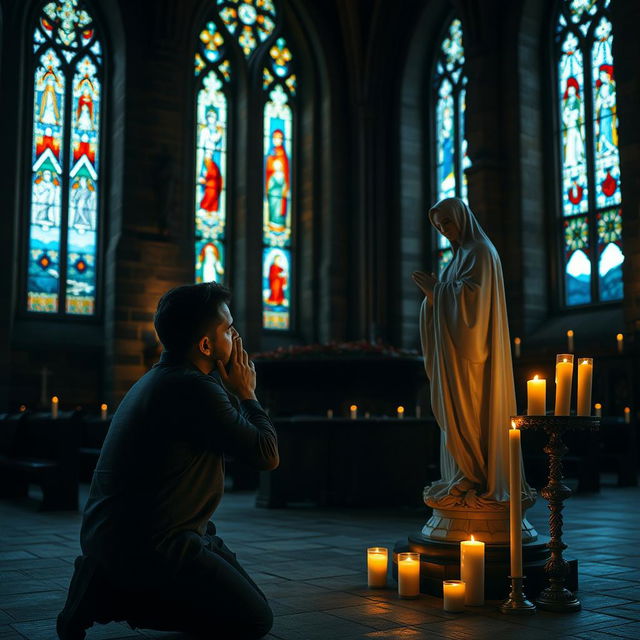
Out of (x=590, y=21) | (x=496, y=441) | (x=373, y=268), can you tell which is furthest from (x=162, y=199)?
(x=496, y=441)

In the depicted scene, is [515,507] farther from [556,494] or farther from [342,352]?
[342,352]

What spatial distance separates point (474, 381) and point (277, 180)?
12766 mm

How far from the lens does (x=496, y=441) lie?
411cm

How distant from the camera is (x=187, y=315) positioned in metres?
2.89

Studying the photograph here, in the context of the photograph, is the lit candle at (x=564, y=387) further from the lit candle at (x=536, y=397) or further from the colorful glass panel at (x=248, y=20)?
the colorful glass panel at (x=248, y=20)

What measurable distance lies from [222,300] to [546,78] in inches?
507

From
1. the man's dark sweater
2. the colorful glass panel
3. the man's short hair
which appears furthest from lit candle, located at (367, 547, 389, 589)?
the colorful glass panel

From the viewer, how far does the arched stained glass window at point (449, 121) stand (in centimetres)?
1573

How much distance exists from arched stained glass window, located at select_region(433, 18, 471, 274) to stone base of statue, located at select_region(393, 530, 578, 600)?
11.9 meters

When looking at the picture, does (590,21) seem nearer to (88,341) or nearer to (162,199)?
(162,199)

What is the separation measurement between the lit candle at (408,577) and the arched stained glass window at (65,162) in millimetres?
11535

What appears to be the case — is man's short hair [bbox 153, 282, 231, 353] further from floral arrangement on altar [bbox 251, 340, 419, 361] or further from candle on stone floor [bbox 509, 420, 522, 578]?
floral arrangement on altar [bbox 251, 340, 419, 361]

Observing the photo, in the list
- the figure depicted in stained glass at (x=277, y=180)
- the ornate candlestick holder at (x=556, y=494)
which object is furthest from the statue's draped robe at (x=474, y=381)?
the figure depicted in stained glass at (x=277, y=180)

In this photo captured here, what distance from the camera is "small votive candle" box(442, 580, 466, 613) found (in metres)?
3.55
